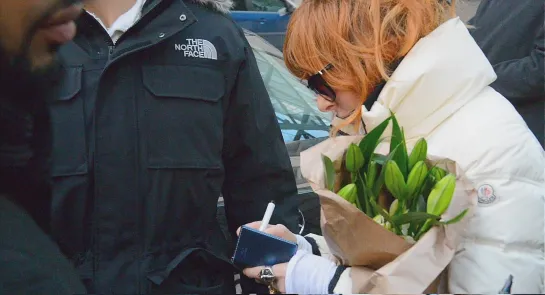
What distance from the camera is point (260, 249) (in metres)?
1.57

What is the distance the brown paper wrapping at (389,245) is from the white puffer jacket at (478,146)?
0.23 feet

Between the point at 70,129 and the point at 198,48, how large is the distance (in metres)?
0.39

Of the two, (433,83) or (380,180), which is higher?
(433,83)

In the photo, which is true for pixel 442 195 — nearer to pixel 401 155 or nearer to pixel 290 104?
pixel 401 155

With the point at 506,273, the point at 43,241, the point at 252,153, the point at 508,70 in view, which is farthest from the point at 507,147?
the point at 508,70

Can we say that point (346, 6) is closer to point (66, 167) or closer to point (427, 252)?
point (427, 252)

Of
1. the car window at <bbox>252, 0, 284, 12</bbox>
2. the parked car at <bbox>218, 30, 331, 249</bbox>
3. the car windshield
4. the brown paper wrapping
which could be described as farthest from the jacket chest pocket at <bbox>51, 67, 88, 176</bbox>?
the car window at <bbox>252, 0, 284, 12</bbox>

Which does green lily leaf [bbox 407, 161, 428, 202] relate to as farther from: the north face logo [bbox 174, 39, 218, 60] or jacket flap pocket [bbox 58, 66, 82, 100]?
jacket flap pocket [bbox 58, 66, 82, 100]

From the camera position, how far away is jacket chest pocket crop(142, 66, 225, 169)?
165 centimetres

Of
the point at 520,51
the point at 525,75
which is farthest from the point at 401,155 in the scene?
the point at 520,51

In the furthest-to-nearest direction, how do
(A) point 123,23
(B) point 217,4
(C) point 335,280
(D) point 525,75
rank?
(D) point 525,75
(B) point 217,4
(A) point 123,23
(C) point 335,280

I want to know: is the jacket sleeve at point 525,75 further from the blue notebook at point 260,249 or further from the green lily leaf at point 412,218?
the green lily leaf at point 412,218

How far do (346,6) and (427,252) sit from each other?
0.70 metres

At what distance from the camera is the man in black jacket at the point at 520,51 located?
265 cm
